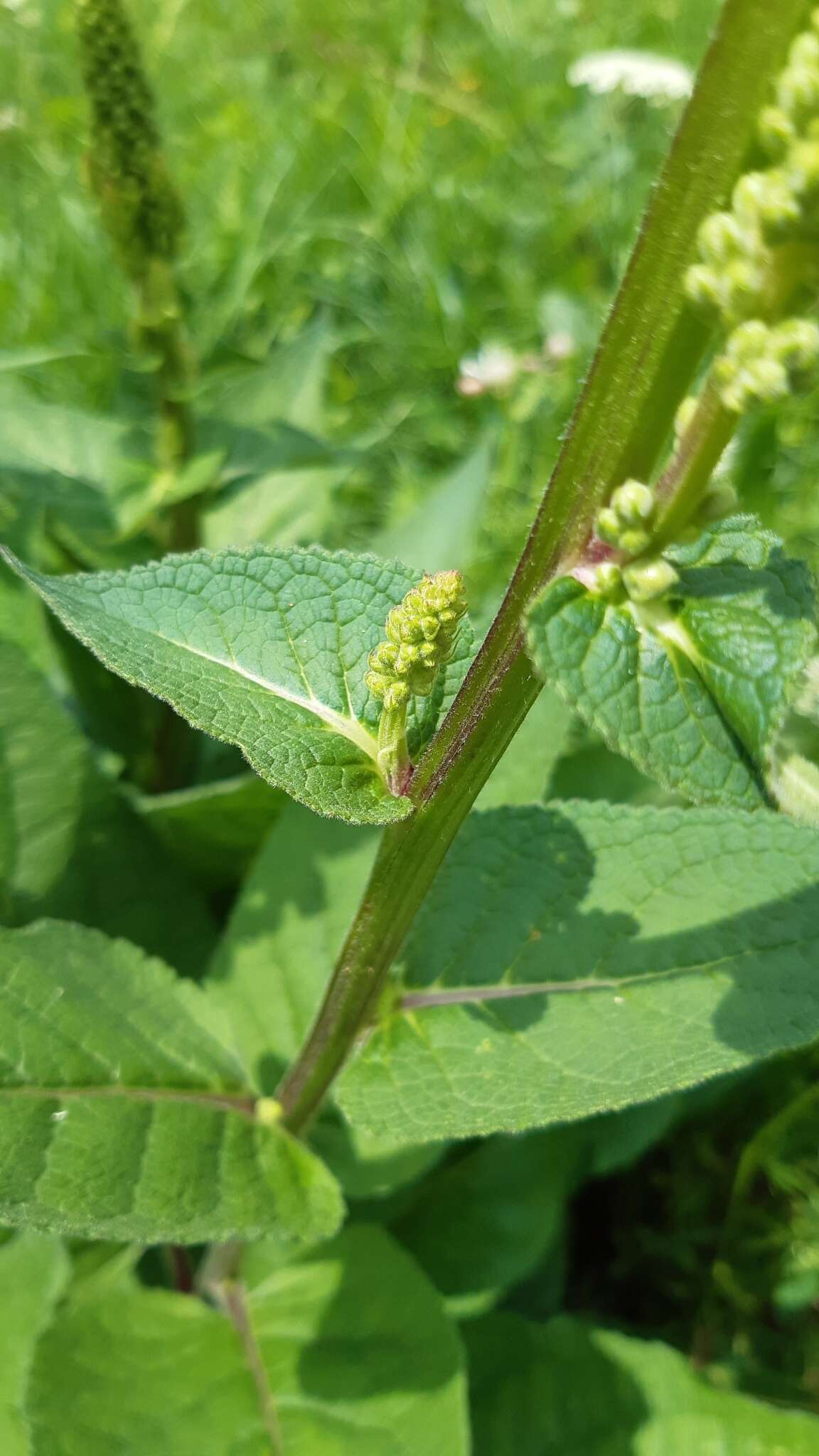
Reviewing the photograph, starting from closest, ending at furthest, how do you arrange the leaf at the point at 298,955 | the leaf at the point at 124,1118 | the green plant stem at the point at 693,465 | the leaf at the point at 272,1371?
1. the green plant stem at the point at 693,465
2. the leaf at the point at 124,1118
3. the leaf at the point at 272,1371
4. the leaf at the point at 298,955

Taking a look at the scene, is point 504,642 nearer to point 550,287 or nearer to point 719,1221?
point 719,1221

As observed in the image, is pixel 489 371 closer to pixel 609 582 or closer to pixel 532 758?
pixel 532 758

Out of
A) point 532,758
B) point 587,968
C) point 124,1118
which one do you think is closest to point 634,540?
point 587,968

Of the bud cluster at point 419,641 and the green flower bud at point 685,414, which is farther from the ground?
the green flower bud at point 685,414

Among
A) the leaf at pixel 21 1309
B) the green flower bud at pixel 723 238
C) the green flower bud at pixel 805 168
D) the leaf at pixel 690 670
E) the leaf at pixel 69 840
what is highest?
the green flower bud at pixel 805 168

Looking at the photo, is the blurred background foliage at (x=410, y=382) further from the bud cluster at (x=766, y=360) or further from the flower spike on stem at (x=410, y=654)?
the flower spike on stem at (x=410, y=654)

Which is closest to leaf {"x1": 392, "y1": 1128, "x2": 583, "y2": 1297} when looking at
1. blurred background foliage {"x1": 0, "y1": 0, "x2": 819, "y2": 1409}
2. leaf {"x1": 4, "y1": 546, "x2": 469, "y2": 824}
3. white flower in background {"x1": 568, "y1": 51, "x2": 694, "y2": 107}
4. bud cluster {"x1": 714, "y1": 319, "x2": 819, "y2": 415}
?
blurred background foliage {"x1": 0, "y1": 0, "x2": 819, "y2": 1409}

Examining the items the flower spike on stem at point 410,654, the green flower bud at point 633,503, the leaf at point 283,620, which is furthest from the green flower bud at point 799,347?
the leaf at point 283,620
